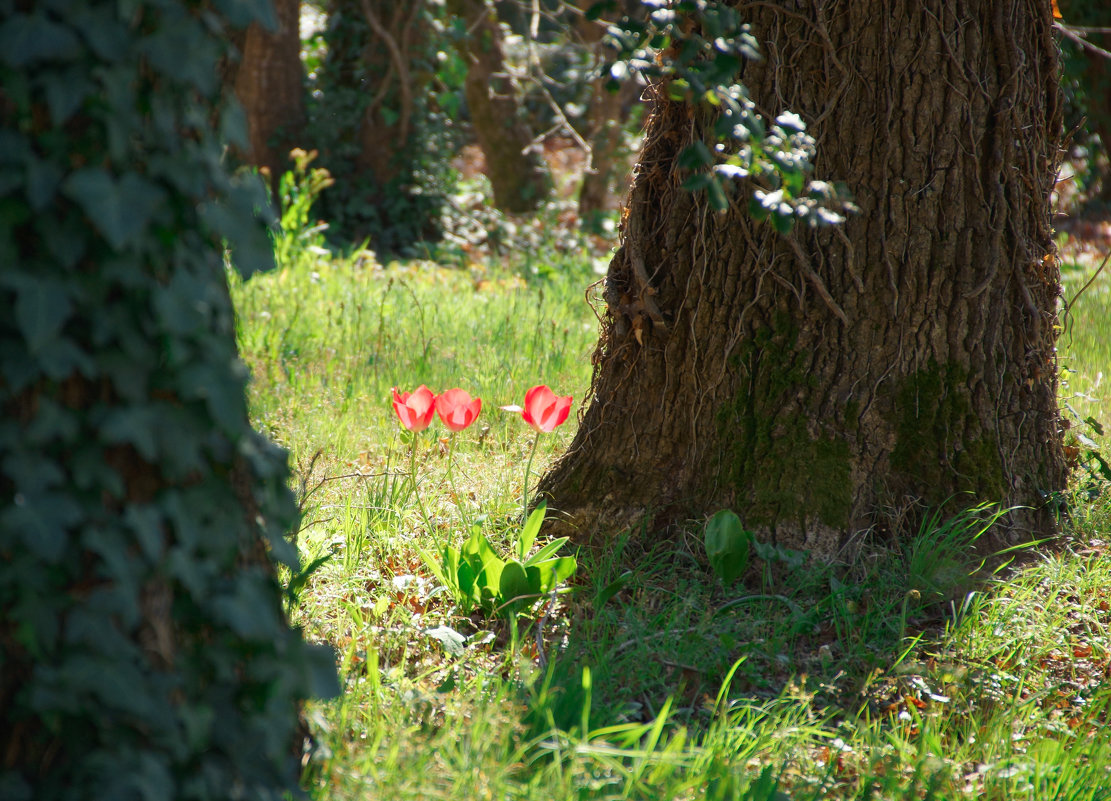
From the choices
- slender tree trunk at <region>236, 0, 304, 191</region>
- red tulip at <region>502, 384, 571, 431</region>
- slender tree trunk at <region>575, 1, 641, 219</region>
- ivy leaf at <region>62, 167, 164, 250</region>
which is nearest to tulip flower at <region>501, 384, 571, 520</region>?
red tulip at <region>502, 384, 571, 431</region>

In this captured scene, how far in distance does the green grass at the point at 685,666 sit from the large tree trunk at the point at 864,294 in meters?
0.20

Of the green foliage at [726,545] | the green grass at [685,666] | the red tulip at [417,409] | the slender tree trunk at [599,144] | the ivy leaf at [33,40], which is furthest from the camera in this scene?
the slender tree trunk at [599,144]

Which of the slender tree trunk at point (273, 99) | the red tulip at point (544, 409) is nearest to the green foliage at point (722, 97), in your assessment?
the red tulip at point (544, 409)

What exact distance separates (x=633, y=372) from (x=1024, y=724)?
1346 mm

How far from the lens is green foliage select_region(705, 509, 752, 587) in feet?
7.82

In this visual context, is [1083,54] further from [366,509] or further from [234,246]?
[234,246]

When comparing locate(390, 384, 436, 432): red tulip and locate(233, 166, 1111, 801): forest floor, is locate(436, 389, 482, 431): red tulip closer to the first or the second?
locate(390, 384, 436, 432): red tulip

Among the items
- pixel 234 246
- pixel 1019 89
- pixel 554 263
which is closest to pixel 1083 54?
pixel 554 263

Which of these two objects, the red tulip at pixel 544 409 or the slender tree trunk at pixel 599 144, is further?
the slender tree trunk at pixel 599 144

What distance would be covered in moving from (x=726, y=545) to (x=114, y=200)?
5.69 feet

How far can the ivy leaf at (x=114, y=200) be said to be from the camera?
3.48 feet

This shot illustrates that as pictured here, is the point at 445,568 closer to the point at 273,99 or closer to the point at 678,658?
the point at 678,658

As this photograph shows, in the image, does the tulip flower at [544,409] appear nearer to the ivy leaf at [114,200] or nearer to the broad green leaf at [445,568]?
the broad green leaf at [445,568]

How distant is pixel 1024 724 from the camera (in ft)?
6.68
